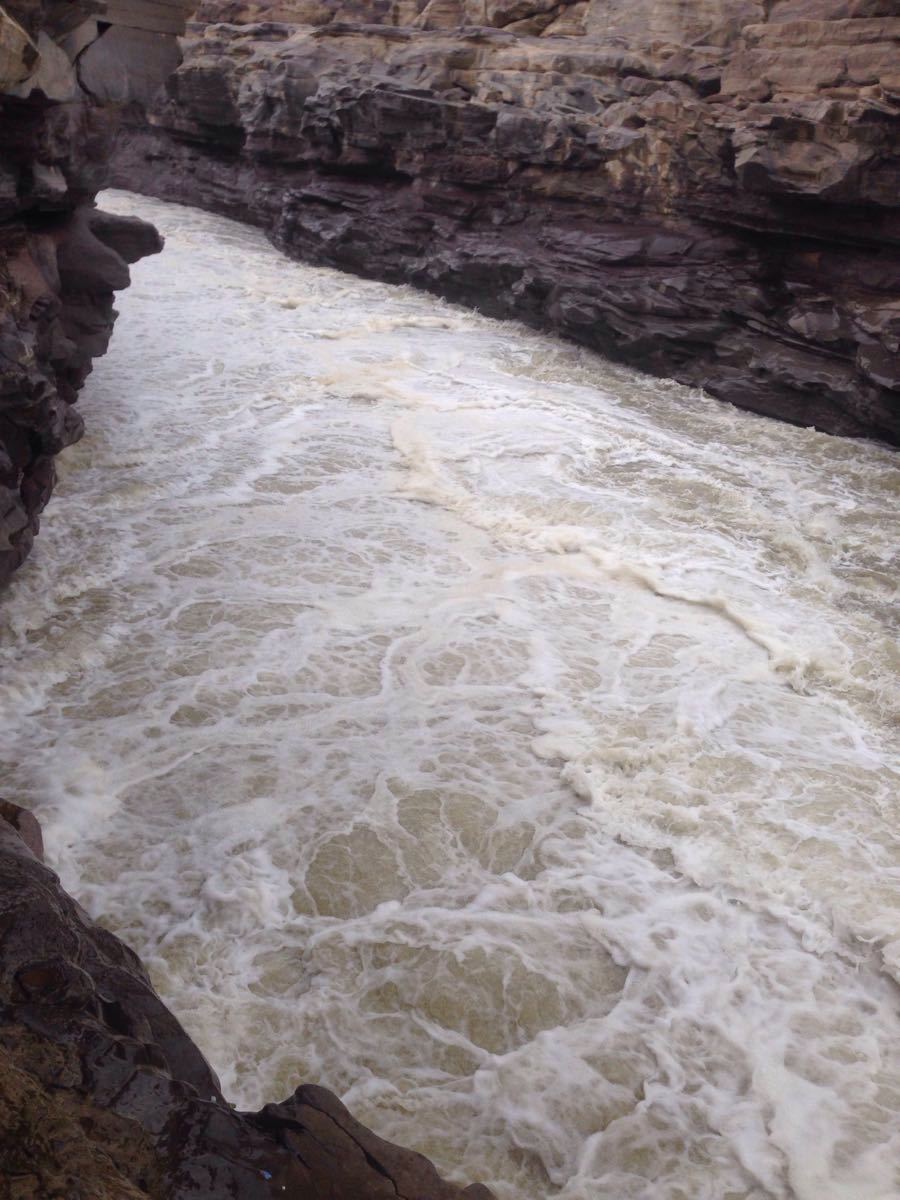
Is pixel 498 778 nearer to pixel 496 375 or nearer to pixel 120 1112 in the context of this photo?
pixel 120 1112

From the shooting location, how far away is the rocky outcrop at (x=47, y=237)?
5.42m

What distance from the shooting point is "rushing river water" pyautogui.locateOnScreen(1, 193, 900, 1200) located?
3529mm

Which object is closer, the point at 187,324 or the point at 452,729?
the point at 452,729

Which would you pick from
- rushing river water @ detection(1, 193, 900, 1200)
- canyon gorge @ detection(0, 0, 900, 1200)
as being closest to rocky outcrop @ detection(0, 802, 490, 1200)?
canyon gorge @ detection(0, 0, 900, 1200)

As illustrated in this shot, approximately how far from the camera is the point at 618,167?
11.9m

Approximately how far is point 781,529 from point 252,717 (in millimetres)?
4581

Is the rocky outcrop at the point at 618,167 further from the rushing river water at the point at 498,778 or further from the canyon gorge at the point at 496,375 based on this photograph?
the rushing river water at the point at 498,778

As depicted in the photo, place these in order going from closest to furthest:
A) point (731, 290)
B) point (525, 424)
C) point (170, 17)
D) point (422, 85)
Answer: point (170, 17) < point (525, 424) < point (731, 290) < point (422, 85)

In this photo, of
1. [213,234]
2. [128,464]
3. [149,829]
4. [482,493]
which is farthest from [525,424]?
[213,234]

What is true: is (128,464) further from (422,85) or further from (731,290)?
(422,85)

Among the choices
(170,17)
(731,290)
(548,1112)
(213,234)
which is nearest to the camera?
(548,1112)

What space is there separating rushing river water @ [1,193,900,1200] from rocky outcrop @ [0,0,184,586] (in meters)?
0.67

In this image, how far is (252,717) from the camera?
17.3 feet

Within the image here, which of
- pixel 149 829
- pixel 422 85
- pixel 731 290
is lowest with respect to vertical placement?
pixel 149 829
